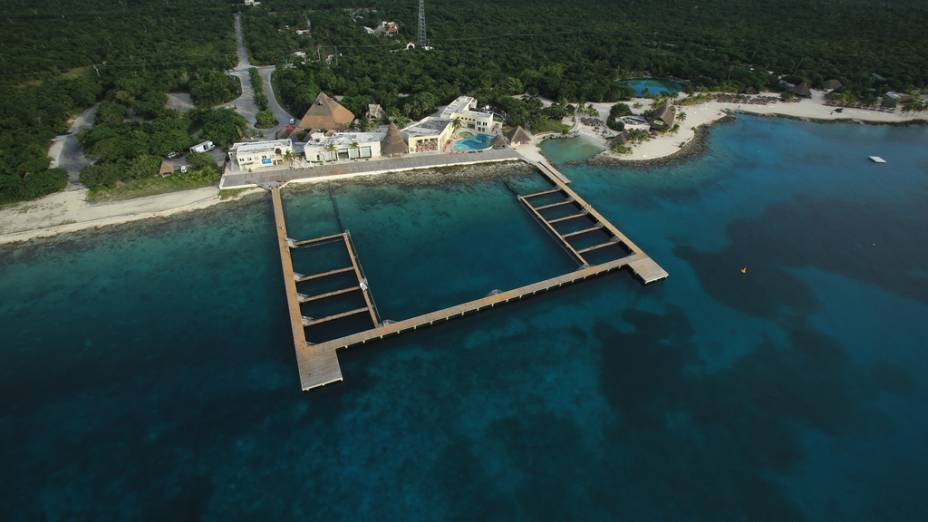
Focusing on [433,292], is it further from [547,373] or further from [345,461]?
[345,461]

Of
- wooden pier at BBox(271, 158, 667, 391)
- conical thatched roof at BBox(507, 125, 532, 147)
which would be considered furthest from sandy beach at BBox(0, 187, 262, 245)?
conical thatched roof at BBox(507, 125, 532, 147)

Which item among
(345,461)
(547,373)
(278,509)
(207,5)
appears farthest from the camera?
(207,5)

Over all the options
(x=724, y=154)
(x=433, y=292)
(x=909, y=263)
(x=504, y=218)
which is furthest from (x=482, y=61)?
(x=909, y=263)

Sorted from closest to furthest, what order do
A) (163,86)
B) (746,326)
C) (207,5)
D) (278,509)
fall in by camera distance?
(278,509) → (746,326) → (163,86) → (207,5)

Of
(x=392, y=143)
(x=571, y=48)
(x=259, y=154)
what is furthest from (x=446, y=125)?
(x=571, y=48)

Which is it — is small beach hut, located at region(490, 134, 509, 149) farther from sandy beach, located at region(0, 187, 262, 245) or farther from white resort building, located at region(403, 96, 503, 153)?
sandy beach, located at region(0, 187, 262, 245)

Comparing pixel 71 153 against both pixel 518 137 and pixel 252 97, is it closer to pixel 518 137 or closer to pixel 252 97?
pixel 252 97

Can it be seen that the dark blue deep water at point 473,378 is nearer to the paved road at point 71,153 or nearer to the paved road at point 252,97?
the paved road at point 71,153
